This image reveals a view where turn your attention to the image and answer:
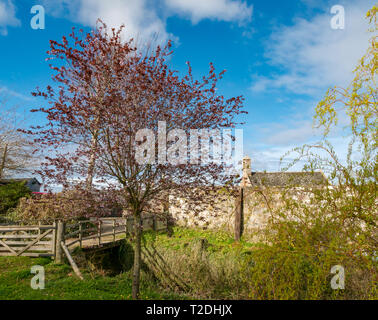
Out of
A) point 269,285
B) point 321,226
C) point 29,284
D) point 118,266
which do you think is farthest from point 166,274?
point 321,226

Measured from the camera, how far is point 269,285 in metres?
4.63

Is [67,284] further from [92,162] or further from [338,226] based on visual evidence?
[338,226]

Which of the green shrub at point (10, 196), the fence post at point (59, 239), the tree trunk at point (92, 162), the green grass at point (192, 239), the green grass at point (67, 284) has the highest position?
the tree trunk at point (92, 162)

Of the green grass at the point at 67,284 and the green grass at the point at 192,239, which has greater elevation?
the green grass at the point at 192,239

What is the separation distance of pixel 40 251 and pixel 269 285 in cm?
901

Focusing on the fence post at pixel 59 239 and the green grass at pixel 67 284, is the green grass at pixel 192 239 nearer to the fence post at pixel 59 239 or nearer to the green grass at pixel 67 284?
the green grass at pixel 67 284

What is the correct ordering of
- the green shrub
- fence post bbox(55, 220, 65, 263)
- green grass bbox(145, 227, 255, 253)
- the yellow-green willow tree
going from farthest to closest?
the green shrub < green grass bbox(145, 227, 255, 253) < fence post bbox(55, 220, 65, 263) < the yellow-green willow tree

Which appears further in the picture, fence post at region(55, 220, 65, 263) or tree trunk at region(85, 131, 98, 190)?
fence post at region(55, 220, 65, 263)

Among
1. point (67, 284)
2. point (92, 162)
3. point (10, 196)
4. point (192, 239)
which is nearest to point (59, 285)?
point (67, 284)

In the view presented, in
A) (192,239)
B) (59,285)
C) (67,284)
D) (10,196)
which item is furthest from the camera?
(10,196)

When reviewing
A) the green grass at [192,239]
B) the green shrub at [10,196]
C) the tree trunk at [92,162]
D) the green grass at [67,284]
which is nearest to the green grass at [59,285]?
the green grass at [67,284]

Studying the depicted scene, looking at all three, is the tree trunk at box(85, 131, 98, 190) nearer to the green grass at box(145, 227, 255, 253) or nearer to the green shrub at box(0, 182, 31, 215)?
the green grass at box(145, 227, 255, 253)

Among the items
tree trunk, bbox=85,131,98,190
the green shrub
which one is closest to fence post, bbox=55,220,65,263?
tree trunk, bbox=85,131,98,190
